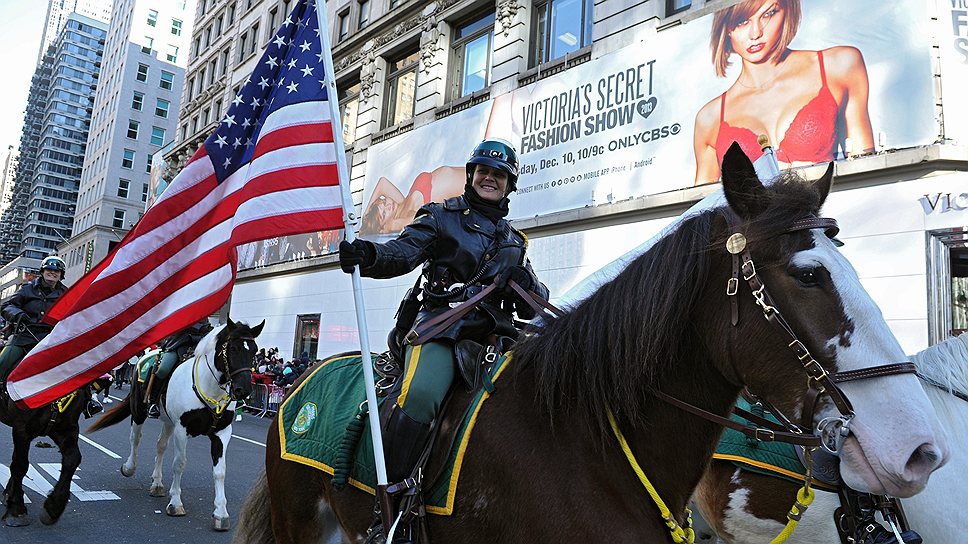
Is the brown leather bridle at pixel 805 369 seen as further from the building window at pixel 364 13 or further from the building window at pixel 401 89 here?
the building window at pixel 364 13

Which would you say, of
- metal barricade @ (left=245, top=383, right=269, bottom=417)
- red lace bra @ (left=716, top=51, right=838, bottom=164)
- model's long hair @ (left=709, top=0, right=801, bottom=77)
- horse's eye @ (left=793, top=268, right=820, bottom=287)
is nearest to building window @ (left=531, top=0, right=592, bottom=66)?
model's long hair @ (left=709, top=0, right=801, bottom=77)

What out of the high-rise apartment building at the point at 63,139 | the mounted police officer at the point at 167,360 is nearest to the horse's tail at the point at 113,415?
the mounted police officer at the point at 167,360

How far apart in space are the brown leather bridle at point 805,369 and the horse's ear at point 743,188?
5cm

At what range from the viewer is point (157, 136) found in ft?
239

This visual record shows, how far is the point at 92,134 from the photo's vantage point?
7975 cm

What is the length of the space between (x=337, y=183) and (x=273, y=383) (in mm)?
17670

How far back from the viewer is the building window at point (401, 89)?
842 inches

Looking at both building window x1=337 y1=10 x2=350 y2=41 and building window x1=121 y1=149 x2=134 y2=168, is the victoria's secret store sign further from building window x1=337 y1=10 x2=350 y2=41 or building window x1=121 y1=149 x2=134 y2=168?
building window x1=121 y1=149 x2=134 y2=168

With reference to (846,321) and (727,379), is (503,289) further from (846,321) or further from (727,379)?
(846,321)

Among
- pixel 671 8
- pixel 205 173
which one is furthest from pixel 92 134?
pixel 205 173

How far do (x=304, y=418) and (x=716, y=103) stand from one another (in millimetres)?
10632

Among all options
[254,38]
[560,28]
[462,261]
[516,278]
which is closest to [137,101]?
[254,38]

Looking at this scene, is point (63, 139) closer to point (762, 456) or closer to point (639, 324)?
point (762, 456)

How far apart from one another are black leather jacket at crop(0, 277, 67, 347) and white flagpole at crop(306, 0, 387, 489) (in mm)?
5457
